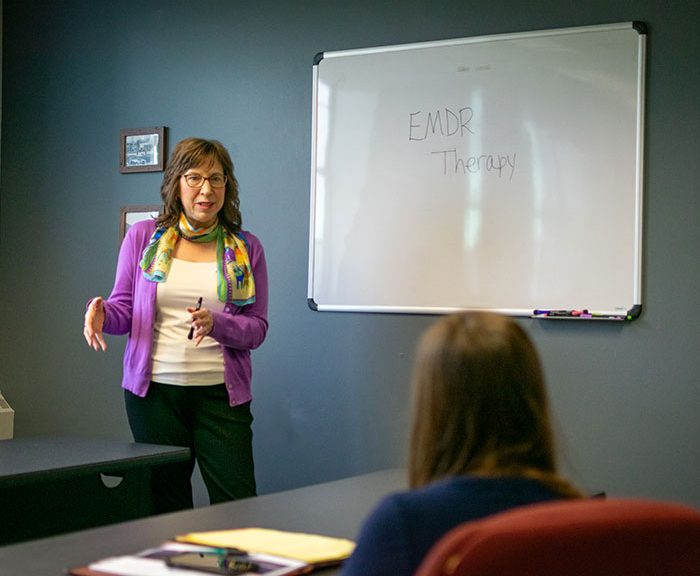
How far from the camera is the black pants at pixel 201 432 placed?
3.11m

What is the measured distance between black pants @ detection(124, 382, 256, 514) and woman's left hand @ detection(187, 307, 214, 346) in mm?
256

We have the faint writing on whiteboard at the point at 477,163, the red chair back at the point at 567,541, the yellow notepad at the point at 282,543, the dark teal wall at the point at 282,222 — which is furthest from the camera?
the faint writing on whiteboard at the point at 477,163

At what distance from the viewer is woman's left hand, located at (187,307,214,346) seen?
295cm

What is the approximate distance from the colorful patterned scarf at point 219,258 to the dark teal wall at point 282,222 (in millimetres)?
731

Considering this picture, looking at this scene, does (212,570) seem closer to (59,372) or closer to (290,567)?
(290,567)

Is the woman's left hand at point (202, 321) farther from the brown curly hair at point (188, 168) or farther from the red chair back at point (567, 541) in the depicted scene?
the red chair back at point (567, 541)

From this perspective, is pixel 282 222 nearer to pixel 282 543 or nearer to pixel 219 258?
pixel 219 258

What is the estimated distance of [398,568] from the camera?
109 cm

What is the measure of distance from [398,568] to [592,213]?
99.9 inches

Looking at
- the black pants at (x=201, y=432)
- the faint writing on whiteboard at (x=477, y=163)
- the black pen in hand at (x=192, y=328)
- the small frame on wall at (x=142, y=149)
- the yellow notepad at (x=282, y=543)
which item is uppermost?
the small frame on wall at (x=142, y=149)

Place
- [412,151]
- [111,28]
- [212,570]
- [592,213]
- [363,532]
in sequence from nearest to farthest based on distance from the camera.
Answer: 1. [363,532]
2. [212,570]
3. [592,213]
4. [412,151]
5. [111,28]

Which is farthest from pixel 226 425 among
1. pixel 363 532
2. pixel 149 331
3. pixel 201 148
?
pixel 363 532

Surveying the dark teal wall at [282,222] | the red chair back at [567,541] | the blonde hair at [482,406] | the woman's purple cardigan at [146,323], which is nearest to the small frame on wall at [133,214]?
the dark teal wall at [282,222]

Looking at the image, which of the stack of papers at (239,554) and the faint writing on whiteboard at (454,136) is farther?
the faint writing on whiteboard at (454,136)
